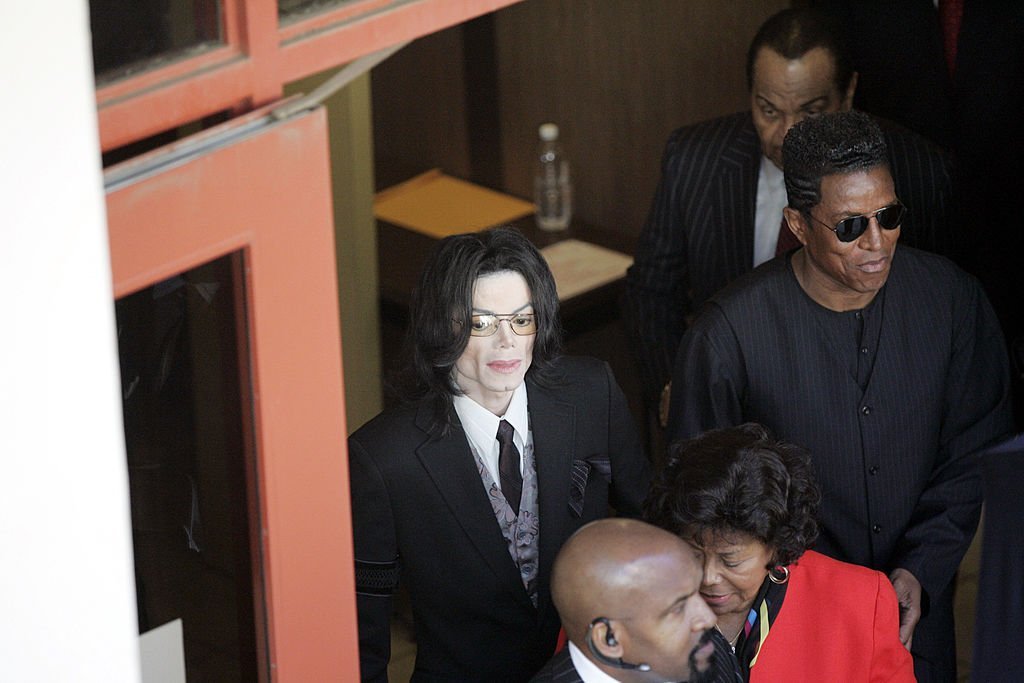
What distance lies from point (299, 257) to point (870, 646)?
1.22 meters

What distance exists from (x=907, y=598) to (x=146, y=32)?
1.83 m

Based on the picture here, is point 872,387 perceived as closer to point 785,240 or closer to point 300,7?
point 785,240

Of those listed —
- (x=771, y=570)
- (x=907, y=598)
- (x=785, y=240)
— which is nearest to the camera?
(x=771, y=570)

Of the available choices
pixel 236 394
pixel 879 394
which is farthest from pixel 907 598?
pixel 236 394

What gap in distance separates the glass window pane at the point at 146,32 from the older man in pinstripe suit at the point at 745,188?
71.5 inches

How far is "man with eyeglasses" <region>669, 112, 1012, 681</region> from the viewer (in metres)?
3.03

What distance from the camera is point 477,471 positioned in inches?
106

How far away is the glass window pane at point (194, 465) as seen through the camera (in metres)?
1.96

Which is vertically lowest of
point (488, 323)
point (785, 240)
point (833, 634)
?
point (833, 634)

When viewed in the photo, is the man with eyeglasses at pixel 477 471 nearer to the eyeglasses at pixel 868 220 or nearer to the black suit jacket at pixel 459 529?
Answer: the black suit jacket at pixel 459 529

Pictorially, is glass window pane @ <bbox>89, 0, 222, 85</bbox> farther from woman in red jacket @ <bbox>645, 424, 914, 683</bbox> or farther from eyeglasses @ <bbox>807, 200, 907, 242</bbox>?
eyeglasses @ <bbox>807, 200, 907, 242</bbox>

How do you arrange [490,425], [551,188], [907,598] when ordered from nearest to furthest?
[490,425] < [907,598] < [551,188]

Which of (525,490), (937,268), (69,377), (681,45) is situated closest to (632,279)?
(937,268)

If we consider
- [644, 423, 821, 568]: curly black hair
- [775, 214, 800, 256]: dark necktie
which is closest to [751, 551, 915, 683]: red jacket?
[644, 423, 821, 568]: curly black hair
